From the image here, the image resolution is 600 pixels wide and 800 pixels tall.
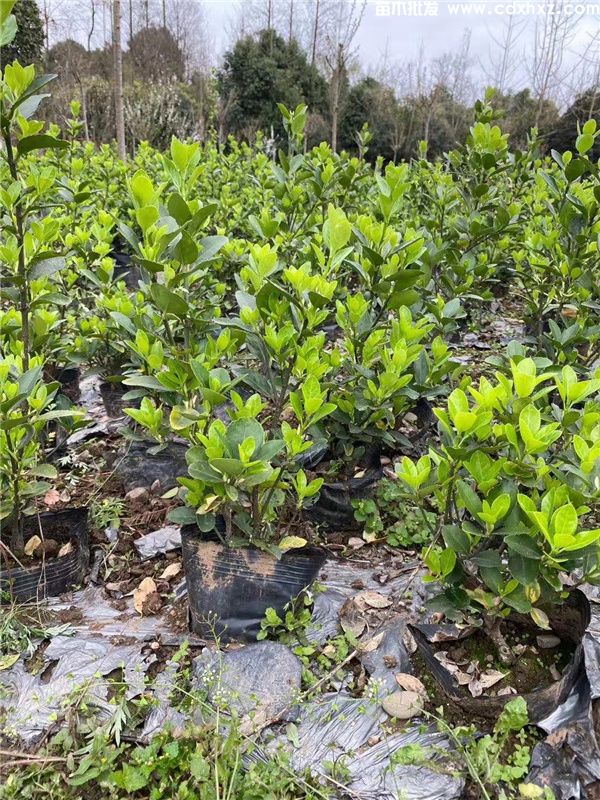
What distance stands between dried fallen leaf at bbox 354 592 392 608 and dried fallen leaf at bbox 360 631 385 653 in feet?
0.54

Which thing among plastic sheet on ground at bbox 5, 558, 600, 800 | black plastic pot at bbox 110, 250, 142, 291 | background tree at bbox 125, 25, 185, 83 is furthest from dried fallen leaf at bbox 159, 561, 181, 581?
background tree at bbox 125, 25, 185, 83

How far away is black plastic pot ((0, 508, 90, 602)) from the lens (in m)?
2.09

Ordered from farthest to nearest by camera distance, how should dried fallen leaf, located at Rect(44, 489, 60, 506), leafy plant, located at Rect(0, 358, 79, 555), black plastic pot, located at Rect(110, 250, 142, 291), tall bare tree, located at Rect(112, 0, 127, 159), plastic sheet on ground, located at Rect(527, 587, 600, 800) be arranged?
tall bare tree, located at Rect(112, 0, 127, 159)
black plastic pot, located at Rect(110, 250, 142, 291)
dried fallen leaf, located at Rect(44, 489, 60, 506)
leafy plant, located at Rect(0, 358, 79, 555)
plastic sheet on ground, located at Rect(527, 587, 600, 800)

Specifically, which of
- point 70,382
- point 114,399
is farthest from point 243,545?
point 70,382

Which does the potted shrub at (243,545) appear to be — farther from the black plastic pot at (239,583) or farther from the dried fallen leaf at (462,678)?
the dried fallen leaf at (462,678)

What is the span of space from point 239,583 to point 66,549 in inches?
28.4

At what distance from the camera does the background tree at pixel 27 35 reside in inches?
617

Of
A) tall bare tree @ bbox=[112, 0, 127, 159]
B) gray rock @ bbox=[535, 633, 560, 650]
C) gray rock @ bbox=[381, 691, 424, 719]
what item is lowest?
gray rock @ bbox=[381, 691, 424, 719]

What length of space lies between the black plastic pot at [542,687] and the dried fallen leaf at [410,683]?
0.06 m

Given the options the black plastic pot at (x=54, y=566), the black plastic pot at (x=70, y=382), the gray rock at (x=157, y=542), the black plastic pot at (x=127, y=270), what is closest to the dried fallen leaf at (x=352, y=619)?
the gray rock at (x=157, y=542)

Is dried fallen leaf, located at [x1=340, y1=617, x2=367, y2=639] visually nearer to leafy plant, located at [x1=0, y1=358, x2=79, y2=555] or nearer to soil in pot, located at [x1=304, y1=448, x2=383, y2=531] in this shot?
soil in pot, located at [x1=304, y1=448, x2=383, y2=531]

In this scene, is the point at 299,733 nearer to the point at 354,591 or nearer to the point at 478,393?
the point at 354,591

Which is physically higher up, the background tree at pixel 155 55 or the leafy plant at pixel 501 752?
the background tree at pixel 155 55

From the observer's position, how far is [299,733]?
1.72m
